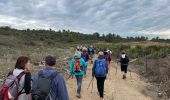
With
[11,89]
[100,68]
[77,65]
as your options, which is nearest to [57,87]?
[11,89]

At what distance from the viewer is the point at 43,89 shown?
652cm

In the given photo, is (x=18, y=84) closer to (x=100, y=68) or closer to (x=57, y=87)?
(x=57, y=87)

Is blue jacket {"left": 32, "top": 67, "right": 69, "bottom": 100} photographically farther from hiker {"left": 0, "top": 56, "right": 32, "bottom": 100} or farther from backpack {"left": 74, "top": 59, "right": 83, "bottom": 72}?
backpack {"left": 74, "top": 59, "right": 83, "bottom": 72}

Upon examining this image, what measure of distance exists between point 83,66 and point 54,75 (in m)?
6.25

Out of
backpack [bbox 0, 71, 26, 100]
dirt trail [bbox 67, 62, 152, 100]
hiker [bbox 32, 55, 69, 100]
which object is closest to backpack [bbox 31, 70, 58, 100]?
hiker [bbox 32, 55, 69, 100]

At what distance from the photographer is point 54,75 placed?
21.6 ft

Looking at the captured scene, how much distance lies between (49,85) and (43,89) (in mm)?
126

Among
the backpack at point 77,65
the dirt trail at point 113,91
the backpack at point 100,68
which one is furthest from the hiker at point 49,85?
the dirt trail at point 113,91

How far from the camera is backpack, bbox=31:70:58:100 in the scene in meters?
6.47

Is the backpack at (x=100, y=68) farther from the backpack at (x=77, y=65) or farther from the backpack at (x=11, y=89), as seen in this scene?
the backpack at (x=11, y=89)

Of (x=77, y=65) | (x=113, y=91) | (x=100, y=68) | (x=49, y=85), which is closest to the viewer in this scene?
(x=49, y=85)

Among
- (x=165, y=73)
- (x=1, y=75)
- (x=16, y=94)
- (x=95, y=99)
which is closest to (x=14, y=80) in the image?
(x=16, y=94)

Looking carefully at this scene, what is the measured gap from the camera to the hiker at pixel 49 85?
21.3 feet

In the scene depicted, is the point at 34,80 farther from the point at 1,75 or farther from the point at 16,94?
the point at 1,75
